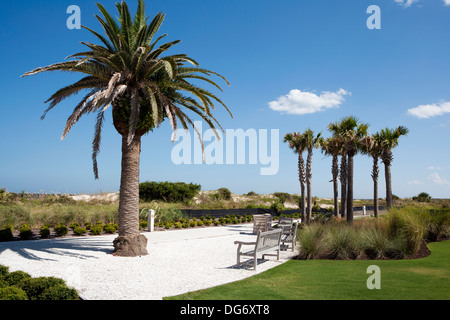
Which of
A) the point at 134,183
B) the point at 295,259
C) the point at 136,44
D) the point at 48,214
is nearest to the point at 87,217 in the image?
the point at 48,214

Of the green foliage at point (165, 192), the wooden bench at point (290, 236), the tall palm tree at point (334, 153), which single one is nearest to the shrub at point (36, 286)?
the wooden bench at point (290, 236)

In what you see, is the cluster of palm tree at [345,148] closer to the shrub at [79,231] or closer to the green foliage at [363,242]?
the green foliage at [363,242]

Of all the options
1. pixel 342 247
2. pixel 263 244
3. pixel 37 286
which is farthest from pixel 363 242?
pixel 37 286

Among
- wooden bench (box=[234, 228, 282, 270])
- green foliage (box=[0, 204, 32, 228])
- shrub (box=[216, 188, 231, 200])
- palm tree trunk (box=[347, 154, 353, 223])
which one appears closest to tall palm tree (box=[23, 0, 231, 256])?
wooden bench (box=[234, 228, 282, 270])

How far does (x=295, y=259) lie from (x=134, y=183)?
5.30 meters

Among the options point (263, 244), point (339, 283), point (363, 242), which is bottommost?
point (339, 283)

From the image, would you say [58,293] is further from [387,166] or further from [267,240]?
[387,166]

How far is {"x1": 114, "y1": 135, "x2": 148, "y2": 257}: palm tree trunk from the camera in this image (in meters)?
9.75

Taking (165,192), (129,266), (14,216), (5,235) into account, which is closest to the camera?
(129,266)

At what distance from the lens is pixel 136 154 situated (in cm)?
1025

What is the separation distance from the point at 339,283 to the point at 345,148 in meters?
16.0

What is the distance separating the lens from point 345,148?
69.2ft

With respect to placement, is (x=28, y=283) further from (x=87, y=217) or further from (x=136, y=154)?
(x=87, y=217)

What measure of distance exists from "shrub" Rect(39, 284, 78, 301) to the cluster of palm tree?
16795mm
